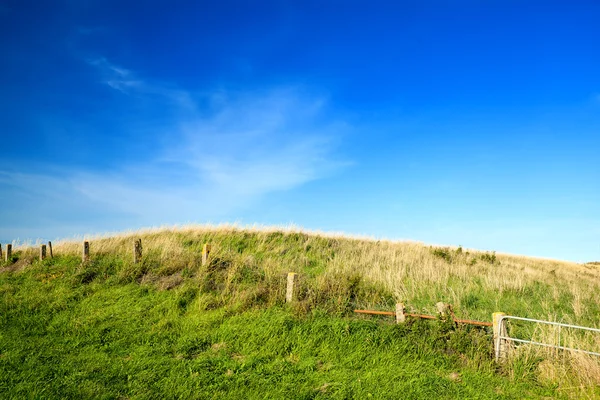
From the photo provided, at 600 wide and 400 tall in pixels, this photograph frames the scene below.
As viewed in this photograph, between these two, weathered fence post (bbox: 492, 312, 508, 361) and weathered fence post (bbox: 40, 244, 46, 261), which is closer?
weathered fence post (bbox: 492, 312, 508, 361)

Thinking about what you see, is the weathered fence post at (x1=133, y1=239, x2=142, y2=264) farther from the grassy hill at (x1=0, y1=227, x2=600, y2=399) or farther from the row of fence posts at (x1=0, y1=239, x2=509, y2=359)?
the grassy hill at (x1=0, y1=227, x2=600, y2=399)

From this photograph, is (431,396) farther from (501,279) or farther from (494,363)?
(501,279)

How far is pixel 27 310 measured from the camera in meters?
11.7

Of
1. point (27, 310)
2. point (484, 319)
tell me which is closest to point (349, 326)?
point (484, 319)

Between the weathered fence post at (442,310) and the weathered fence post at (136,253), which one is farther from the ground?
the weathered fence post at (136,253)

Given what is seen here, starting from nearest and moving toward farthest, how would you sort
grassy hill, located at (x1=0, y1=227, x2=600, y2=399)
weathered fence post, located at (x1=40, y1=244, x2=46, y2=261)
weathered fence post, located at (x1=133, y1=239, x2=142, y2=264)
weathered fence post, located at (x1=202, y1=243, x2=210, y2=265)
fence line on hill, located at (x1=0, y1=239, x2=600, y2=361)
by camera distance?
grassy hill, located at (x1=0, y1=227, x2=600, y2=399) → fence line on hill, located at (x1=0, y1=239, x2=600, y2=361) → weathered fence post, located at (x1=202, y1=243, x2=210, y2=265) → weathered fence post, located at (x1=133, y1=239, x2=142, y2=264) → weathered fence post, located at (x1=40, y1=244, x2=46, y2=261)

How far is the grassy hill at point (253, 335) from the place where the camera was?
7371 mm

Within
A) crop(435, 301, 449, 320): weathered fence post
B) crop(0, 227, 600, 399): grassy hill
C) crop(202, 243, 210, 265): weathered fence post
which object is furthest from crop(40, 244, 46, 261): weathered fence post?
crop(435, 301, 449, 320): weathered fence post

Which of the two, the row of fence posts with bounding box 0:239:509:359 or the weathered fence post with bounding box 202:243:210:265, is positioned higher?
the weathered fence post with bounding box 202:243:210:265

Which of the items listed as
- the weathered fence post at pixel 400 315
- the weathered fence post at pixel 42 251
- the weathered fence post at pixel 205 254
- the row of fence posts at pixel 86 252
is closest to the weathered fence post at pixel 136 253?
the row of fence posts at pixel 86 252

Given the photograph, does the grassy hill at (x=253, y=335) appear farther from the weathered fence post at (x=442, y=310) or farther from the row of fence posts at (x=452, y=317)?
the weathered fence post at (x=442, y=310)

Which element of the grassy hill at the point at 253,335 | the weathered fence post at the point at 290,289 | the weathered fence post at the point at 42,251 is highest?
the weathered fence post at the point at 42,251

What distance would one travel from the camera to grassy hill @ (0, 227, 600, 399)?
7.37 metres

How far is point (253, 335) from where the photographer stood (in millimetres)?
9453
